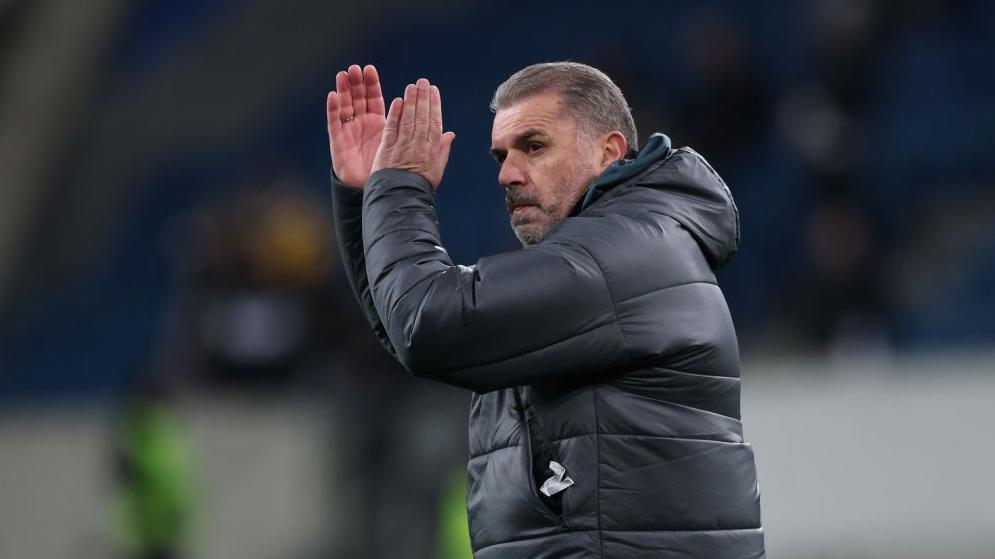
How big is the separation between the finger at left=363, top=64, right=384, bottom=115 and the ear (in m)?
0.42

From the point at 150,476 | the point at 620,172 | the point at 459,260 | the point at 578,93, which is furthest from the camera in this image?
the point at 459,260

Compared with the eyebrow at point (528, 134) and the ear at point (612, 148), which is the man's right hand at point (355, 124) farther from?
the ear at point (612, 148)

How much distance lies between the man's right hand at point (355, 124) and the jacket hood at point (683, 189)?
1.35ft

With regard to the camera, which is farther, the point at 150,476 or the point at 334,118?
the point at 150,476

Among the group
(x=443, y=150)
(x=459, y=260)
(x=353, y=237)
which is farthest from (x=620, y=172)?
(x=459, y=260)

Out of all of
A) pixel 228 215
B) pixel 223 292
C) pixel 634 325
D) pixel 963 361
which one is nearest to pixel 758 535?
pixel 634 325

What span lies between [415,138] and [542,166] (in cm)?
23

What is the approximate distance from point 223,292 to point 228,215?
909 mm

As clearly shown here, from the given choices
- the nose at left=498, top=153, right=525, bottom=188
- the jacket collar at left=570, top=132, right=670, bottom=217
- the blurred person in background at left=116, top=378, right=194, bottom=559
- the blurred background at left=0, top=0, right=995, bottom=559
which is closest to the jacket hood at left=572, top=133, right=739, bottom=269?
the jacket collar at left=570, top=132, right=670, bottom=217

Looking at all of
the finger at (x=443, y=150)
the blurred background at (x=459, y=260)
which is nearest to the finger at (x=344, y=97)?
Answer: the finger at (x=443, y=150)

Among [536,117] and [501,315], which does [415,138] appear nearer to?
[536,117]

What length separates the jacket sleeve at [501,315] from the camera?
248cm

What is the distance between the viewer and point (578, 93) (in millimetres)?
2830

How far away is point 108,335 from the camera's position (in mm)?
10727
